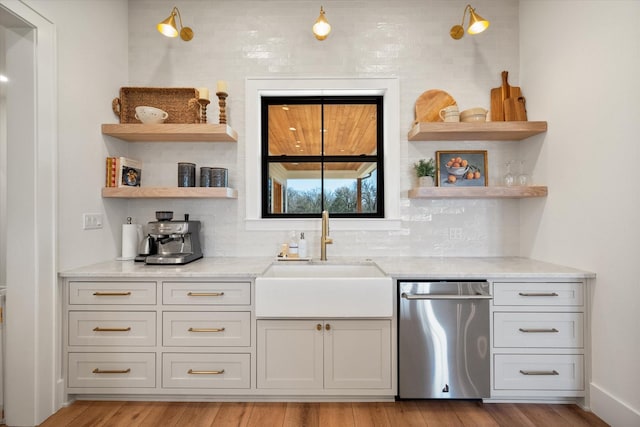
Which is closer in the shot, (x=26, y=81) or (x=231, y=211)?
(x=26, y=81)

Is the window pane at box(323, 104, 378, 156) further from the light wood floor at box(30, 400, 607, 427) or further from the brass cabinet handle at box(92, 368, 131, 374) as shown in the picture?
the brass cabinet handle at box(92, 368, 131, 374)

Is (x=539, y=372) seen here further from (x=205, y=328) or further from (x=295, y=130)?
(x=295, y=130)

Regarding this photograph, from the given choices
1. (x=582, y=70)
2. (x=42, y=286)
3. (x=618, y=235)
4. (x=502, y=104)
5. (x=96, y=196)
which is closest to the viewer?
(x=618, y=235)

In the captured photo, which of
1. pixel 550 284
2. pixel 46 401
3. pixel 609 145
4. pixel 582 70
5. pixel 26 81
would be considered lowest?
pixel 46 401

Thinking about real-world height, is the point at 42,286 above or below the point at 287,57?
below

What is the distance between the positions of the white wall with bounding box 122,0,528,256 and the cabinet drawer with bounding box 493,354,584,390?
0.89m

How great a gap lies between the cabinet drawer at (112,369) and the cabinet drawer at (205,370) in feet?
0.35

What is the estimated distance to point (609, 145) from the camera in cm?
179

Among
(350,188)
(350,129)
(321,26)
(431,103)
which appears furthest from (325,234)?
(321,26)

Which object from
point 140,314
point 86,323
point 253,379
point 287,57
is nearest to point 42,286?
point 86,323

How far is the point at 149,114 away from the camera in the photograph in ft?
7.73

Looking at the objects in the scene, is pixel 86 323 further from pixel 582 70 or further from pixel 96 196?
pixel 582 70

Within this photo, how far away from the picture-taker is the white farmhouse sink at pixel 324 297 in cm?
187

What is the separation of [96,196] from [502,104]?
319 centimetres
